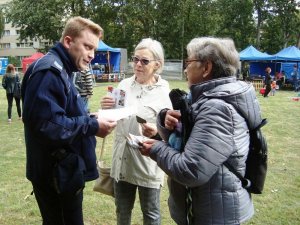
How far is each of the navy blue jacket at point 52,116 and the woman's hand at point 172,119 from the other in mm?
490

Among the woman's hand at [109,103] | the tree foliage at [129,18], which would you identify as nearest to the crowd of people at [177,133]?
the woman's hand at [109,103]

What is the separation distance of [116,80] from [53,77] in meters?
26.9

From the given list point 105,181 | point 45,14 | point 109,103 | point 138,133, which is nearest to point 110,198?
point 105,181

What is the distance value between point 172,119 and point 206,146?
37cm

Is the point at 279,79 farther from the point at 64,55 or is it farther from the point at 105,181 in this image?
the point at 64,55

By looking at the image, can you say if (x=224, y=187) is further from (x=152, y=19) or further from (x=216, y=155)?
(x=152, y=19)

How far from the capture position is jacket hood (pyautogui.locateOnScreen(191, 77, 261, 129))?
1980 millimetres

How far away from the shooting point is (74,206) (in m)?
2.57

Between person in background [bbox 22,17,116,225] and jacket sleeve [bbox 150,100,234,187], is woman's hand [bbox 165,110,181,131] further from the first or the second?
person in background [bbox 22,17,116,225]

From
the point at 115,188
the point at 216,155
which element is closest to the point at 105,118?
the point at 216,155

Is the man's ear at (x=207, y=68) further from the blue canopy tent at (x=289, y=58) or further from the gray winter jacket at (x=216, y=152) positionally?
the blue canopy tent at (x=289, y=58)

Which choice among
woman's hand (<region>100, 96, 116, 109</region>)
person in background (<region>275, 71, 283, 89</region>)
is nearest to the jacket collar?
woman's hand (<region>100, 96, 116, 109</region>)

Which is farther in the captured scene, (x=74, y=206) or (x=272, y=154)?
(x=272, y=154)

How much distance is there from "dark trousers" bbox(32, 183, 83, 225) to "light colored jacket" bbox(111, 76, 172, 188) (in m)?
0.76
